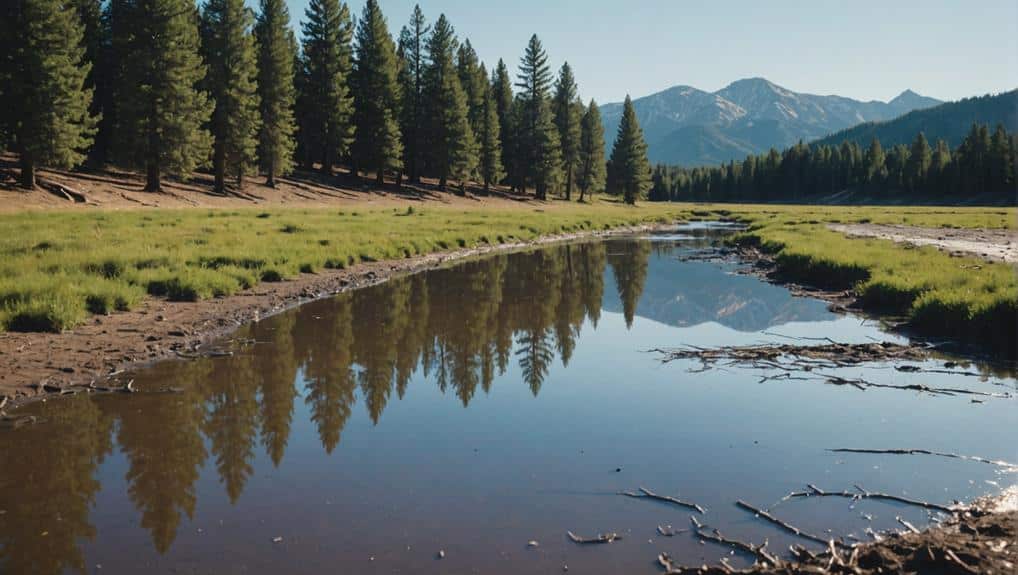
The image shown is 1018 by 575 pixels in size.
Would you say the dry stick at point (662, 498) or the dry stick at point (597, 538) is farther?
the dry stick at point (662, 498)

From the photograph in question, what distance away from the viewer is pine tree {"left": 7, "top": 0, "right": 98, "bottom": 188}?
113 feet

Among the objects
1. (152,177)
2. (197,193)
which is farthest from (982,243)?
(152,177)

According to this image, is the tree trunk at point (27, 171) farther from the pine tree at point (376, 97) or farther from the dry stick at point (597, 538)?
the dry stick at point (597, 538)

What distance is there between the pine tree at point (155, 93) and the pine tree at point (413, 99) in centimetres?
2660

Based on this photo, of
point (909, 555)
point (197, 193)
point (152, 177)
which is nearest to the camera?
point (909, 555)

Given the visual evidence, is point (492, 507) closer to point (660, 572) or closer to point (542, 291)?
point (660, 572)

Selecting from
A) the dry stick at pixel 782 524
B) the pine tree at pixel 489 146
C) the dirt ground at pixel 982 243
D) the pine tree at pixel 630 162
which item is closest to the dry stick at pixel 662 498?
the dry stick at pixel 782 524

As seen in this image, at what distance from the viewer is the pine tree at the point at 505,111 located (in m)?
82.1

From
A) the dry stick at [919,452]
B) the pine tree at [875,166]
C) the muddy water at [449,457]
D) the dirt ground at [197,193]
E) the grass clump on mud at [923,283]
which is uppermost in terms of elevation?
the pine tree at [875,166]

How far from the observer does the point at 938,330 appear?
12.9 m

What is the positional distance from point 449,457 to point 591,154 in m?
81.5

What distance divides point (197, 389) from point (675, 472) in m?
6.33

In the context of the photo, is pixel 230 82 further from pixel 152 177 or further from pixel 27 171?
pixel 27 171

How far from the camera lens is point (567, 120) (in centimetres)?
8250
